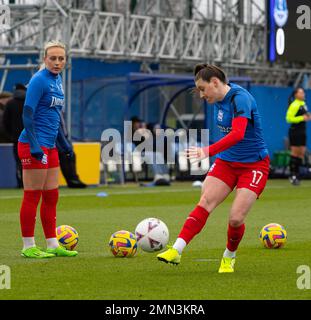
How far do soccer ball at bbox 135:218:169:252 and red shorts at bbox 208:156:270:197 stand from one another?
130 cm

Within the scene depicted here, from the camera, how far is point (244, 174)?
1090 cm

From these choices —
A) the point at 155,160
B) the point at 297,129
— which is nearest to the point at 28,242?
the point at 155,160

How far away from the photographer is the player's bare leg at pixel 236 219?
423 inches

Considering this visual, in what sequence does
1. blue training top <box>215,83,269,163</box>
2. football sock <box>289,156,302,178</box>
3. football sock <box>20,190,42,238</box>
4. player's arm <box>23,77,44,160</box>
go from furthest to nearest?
football sock <box>289,156,302,178</box>, football sock <box>20,190,42,238</box>, player's arm <box>23,77,44,160</box>, blue training top <box>215,83,269,163</box>

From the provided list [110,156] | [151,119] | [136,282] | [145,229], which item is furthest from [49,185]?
[151,119]

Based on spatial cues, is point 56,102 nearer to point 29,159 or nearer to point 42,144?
point 42,144

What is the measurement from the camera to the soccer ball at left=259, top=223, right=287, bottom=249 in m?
13.3

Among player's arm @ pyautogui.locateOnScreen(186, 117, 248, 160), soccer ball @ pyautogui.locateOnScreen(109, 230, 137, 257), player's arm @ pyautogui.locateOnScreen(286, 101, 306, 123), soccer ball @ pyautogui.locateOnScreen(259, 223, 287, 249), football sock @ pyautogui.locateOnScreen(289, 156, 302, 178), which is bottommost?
football sock @ pyautogui.locateOnScreen(289, 156, 302, 178)

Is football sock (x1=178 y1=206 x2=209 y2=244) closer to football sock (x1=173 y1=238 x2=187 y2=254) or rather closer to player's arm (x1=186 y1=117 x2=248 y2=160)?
football sock (x1=173 y1=238 x2=187 y2=254)

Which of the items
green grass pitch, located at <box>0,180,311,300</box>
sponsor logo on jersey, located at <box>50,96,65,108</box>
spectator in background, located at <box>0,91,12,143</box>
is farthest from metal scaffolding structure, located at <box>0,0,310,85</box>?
sponsor logo on jersey, located at <box>50,96,65,108</box>

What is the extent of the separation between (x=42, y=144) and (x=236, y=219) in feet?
8.18

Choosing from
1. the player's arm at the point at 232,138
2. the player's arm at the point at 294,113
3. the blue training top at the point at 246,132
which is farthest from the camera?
the player's arm at the point at 294,113

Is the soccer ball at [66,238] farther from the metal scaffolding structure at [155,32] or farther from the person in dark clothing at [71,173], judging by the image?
the metal scaffolding structure at [155,32]

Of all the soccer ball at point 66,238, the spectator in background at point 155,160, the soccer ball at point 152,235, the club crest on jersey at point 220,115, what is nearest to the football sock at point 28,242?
the soccer ball at point 66,238
